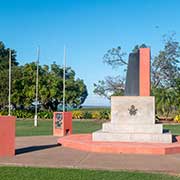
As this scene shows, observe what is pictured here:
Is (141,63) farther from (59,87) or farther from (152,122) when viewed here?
(59,87)

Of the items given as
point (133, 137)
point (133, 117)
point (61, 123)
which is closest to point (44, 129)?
point (61, 123)

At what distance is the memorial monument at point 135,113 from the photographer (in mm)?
11109

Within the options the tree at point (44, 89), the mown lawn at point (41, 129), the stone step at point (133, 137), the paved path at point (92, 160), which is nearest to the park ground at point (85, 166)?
the paved path at point (92, 160)

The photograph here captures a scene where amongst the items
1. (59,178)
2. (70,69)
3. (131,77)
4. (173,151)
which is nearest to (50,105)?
(70,69)

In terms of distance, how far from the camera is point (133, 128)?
11.8 m

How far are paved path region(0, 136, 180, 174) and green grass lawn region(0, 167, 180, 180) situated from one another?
43 cm

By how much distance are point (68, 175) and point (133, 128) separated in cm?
544

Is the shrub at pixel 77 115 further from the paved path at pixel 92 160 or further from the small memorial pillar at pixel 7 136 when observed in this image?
the small memorial pillar at pixel 7 136

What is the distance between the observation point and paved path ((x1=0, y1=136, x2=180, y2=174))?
7.62 meters

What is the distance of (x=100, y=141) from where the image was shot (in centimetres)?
1116

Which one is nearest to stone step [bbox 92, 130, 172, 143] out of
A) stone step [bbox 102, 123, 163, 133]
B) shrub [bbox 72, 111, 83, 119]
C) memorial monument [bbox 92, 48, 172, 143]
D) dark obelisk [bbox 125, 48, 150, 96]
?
memorial monument [bbox 92, 48, 172, 143]

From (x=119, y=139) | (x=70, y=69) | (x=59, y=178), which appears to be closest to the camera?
(x=59, y=178)

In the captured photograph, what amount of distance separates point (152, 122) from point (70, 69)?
35127mm

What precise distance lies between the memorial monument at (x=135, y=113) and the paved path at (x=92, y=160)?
5.15ft
